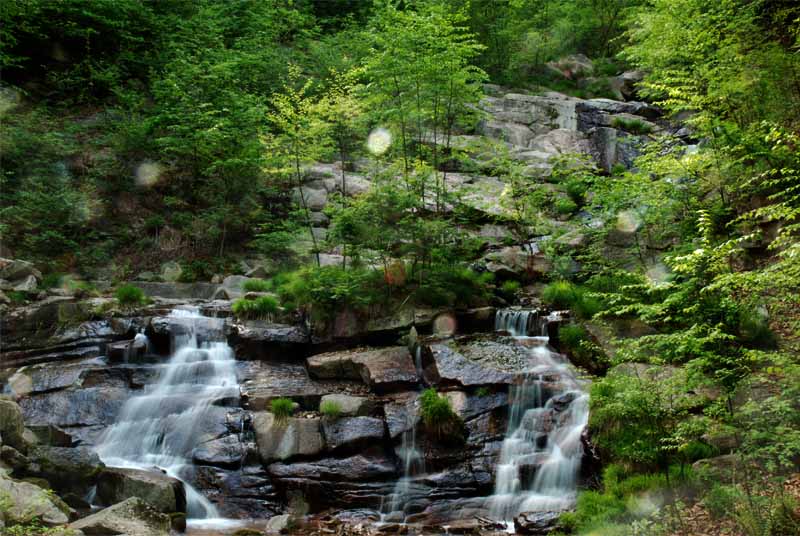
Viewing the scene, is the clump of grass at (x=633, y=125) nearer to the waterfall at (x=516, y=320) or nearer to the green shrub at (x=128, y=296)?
the waterfall at (x=516, y=320)

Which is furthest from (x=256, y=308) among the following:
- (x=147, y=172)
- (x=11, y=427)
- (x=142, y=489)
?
(x=147, y=172)

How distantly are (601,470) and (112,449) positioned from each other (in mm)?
8042

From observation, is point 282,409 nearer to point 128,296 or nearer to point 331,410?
point 331,410

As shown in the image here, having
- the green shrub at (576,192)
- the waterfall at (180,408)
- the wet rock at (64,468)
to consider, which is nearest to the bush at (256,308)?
the waterfall at (180,408)

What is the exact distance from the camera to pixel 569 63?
89.3 ft

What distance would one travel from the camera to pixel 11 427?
27.6 ft

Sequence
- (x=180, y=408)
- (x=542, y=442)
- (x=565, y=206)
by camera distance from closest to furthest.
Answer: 1. (x=542, y=442)
2. (x=180, y=408)
3. (x=565, y=206)

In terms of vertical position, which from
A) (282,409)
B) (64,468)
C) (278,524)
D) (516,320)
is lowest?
(278,524)

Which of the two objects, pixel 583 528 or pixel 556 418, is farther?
pixel 556 418

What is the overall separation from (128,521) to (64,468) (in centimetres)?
208

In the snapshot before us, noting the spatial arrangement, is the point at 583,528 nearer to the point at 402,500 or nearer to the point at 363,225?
the point at 402,500

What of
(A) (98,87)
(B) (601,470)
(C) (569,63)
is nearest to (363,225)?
(B) (601,470)

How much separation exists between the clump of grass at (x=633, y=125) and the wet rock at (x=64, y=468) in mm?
18663

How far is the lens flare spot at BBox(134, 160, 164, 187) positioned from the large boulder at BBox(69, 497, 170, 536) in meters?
13.3
